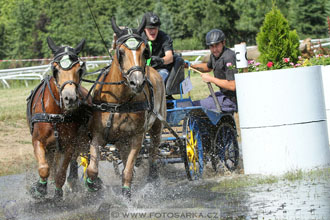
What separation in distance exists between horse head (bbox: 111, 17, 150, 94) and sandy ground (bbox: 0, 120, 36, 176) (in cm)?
499

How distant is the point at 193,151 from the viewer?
29.7ft

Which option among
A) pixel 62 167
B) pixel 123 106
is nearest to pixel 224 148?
pixel 123 106

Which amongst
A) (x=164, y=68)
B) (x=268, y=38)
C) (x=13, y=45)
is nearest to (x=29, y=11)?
(x=13, y=45)

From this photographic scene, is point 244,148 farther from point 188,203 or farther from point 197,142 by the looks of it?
point 188,203

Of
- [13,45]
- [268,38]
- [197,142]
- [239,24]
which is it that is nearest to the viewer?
[197,142]

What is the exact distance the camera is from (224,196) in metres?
7.38

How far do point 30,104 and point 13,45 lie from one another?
2003 inches

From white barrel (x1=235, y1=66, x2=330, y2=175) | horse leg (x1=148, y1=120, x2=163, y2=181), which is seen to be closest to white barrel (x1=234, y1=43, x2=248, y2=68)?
white barrel (x1=235, y1=66, x2=330, y2=175)

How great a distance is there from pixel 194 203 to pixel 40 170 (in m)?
1.79

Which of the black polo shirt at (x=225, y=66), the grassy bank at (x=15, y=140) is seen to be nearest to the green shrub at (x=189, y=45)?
the grassy bank at (x=15, y=140)

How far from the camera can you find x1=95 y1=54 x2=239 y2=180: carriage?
8.79m

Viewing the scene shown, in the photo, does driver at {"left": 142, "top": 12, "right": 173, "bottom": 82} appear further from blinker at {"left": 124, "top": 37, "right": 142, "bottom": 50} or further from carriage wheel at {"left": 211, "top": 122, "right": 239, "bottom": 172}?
blinker at {"left": 124, "top": 37, "right": 142, "bottom": 50}

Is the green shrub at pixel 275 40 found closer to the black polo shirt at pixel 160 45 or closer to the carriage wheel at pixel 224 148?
the carriage wheel at pixel 224 148

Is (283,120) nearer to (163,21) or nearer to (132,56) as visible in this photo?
(132,56)
